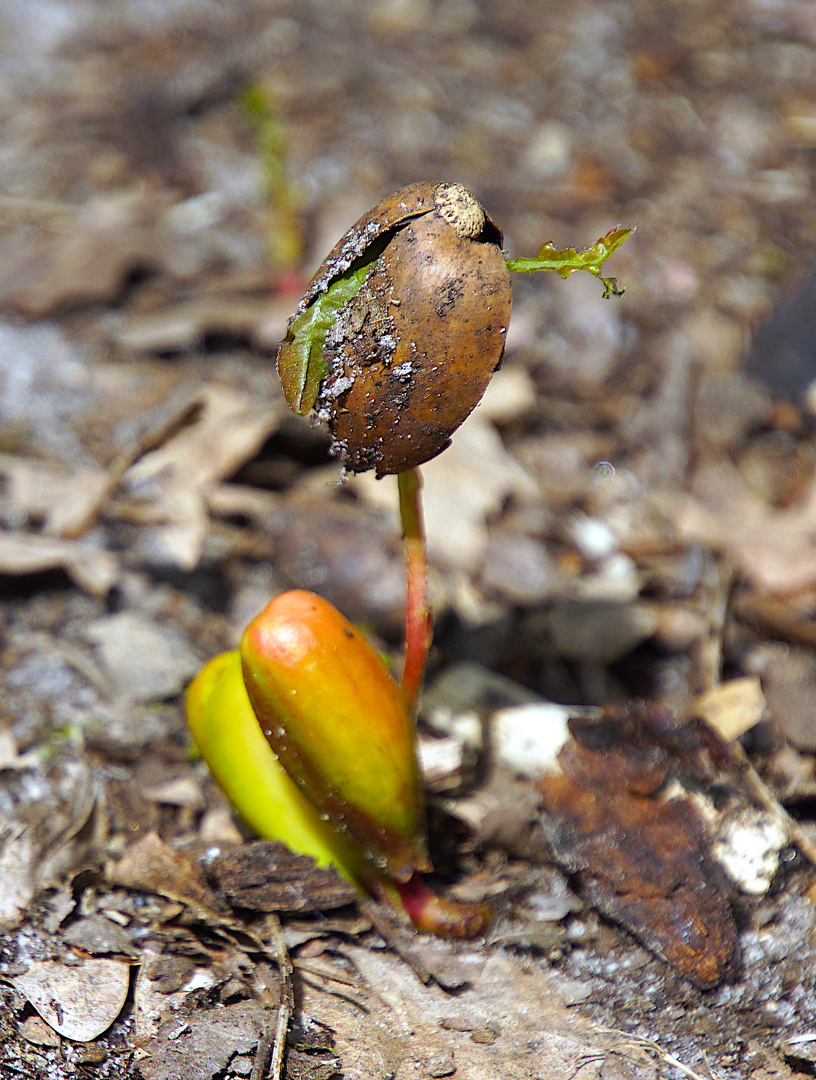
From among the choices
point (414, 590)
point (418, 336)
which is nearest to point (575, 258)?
point (418, 336)

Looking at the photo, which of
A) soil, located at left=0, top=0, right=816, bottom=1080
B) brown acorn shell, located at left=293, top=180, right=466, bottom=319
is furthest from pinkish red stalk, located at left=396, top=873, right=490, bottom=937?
brown acorn shell, located at left=293, top=180, right=466, bottom=319

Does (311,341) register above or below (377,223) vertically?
below

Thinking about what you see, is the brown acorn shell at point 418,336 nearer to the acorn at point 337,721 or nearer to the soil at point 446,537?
the acorn at point 337,721

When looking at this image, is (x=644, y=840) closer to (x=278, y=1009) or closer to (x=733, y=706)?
(x=733, y=706)

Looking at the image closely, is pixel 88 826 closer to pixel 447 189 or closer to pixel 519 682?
pixel 519 682

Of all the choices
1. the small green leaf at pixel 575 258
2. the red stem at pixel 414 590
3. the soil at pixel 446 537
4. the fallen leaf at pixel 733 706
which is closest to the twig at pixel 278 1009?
the soil at pixel 446 537

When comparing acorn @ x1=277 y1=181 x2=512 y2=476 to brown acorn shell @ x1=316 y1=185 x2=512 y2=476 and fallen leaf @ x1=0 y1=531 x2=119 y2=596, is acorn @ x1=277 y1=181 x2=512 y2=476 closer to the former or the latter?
brown acorn shell @ x1=316 y1=185 x2=512 y2=476

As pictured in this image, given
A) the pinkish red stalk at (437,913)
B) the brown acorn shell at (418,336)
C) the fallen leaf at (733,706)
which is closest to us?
the brown acorn shell at (418,336)
